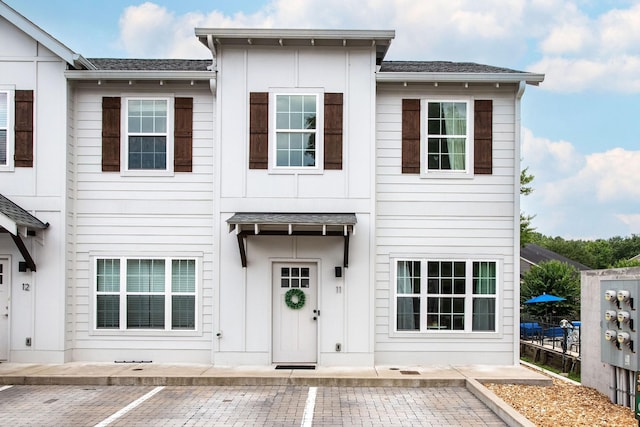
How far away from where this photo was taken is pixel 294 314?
11844 millimetres

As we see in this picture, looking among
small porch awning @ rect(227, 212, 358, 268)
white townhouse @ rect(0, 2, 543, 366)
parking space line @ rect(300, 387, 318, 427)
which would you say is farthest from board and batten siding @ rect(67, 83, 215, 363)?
parking space line @ rect(300, 387, 318, 427)

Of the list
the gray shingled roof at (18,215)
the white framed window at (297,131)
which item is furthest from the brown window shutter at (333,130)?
the gray shingled roof at (18,215)

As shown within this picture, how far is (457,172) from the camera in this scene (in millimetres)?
12023

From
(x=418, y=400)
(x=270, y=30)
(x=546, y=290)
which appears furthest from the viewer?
(x=546, y=290)

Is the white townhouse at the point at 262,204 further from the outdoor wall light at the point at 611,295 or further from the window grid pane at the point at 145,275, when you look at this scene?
the outdoor wall light at the point at 611,295

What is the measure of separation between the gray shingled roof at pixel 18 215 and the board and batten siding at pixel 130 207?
0.76m

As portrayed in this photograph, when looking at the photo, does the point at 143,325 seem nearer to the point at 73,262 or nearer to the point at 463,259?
the point at 73,262

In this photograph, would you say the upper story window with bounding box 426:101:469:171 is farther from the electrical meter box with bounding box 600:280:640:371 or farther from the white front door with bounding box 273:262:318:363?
the electrical meter box with bounding box 600:280:640:371

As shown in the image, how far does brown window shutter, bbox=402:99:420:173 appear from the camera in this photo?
1199cm

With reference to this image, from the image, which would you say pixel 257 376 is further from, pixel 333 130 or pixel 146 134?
pixel 146 134

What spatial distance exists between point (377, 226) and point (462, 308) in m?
2.33

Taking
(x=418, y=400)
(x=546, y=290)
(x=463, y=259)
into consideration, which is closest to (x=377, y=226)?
(x=463, y=259)

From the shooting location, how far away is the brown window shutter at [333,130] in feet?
38.7

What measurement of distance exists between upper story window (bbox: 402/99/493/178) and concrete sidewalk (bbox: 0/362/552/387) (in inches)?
152
